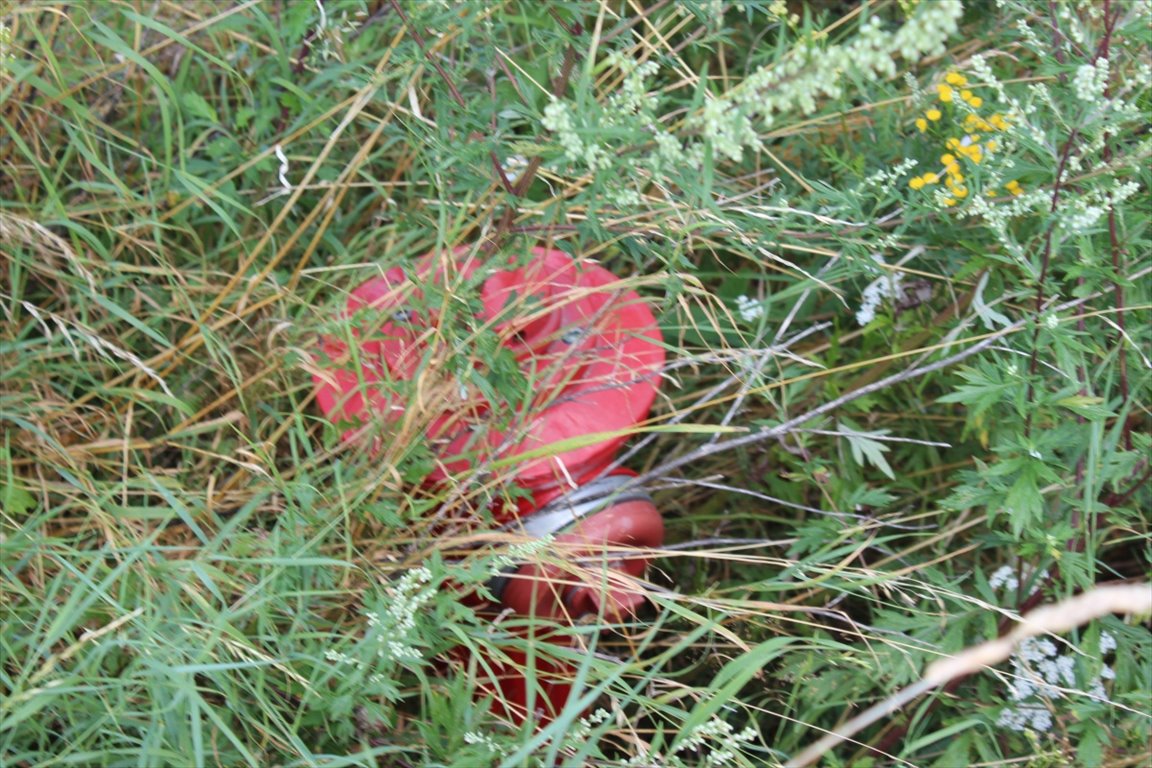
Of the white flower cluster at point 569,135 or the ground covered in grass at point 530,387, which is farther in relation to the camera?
the ground covered in grass at point 530,387

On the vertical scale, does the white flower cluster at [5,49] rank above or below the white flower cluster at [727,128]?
below

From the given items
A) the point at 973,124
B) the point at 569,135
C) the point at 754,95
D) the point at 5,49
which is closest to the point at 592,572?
the point at 569,135

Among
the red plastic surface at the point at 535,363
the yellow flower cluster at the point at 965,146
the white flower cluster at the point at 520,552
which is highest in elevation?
the yellow flower cluster at the point at 965,146

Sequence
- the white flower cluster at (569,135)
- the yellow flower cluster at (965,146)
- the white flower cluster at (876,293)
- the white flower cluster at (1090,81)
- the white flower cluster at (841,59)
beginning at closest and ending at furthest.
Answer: the white flower cluster at (841,59)
the white flower cluster at (569,135)
the white flower cluster at (1090,81)
the yellow flower cluster at (965,146)
the white flower cluster at (876,293)

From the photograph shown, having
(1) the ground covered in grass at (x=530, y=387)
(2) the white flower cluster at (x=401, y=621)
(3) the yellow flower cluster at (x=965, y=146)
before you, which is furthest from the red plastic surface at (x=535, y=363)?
(3) the yellow flower cluster at (x=965, y=146)

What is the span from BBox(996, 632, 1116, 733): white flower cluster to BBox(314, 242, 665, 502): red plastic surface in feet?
2.39

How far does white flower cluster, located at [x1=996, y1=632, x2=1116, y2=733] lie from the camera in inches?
63.7

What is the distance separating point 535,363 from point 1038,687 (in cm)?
93

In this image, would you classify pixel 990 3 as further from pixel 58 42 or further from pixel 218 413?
pixel 58 42

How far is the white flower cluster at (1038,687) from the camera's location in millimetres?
1617

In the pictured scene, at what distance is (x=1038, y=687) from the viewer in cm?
160

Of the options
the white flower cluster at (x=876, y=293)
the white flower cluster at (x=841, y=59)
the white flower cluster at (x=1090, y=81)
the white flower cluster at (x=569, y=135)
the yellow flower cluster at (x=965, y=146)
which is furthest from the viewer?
the white flower cluster at (x=876, y=293)

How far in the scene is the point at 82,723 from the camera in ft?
4.78

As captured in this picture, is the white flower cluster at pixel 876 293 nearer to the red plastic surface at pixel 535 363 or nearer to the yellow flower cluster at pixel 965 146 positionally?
the yellow flower cluster at pixel 965 146
